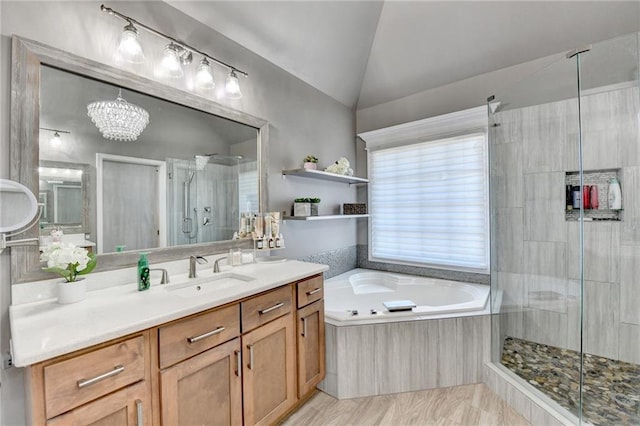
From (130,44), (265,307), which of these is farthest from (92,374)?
(130,44)

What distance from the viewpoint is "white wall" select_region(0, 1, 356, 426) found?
1250 millimetres

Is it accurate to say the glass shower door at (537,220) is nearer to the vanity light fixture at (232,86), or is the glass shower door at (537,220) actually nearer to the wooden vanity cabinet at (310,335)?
the wooden vanity cabinet at (310,335)

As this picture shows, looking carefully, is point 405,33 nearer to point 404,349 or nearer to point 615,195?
point 615,195

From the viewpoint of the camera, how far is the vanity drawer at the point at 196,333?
3.80ft

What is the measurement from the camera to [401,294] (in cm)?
299

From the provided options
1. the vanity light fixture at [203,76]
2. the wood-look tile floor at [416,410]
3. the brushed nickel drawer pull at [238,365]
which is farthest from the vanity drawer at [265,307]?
the vanity light fixture at [203,76]

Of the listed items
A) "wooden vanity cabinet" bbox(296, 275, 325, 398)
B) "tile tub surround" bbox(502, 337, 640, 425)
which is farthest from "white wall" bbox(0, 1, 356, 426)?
"tile tub surround" bbox(502, 337, 640, 425)

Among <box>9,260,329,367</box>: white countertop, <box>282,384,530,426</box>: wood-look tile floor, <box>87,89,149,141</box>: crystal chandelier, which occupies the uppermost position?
<box>87,89,149,141</box>: crystal chandelier

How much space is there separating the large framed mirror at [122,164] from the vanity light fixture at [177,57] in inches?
4.8

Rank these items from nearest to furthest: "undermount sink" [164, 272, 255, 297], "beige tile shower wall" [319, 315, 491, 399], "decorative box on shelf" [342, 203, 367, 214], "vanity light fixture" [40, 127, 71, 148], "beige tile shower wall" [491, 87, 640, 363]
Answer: "vanity light fixture" [40, 127, 71, 148], "undermount sink" [164, 272, 255, 297], "beige tile shower wall" [319, 315, 491, 399], "beige tile shower wall" [491, 87, 640, 363], "decorative box on shelf" [342, 203, 367, 214]

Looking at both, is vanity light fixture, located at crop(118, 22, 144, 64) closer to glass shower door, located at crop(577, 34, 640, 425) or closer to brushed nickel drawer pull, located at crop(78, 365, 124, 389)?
brushed nickel drawer pull, located at crop(78, 365, 124, 389)

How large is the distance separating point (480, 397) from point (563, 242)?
1437 millimetres

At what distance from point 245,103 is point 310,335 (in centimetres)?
183

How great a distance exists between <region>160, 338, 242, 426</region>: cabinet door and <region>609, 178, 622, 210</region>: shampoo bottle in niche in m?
2.96
